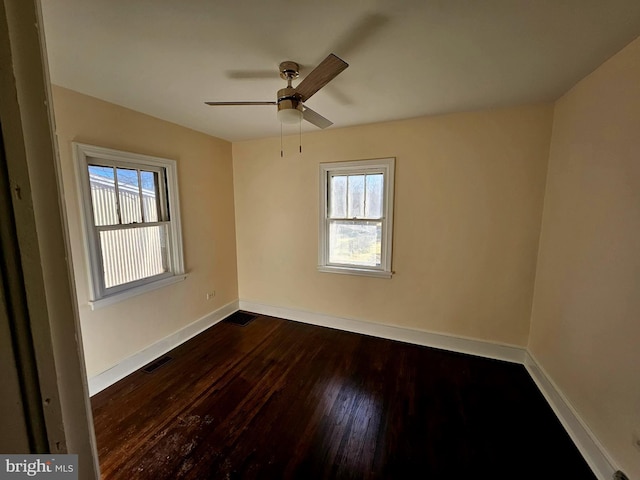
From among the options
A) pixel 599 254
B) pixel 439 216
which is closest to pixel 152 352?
pixel 439 216

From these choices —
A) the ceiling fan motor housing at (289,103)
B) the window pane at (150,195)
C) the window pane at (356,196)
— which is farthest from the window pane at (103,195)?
the window pane at (356,196)

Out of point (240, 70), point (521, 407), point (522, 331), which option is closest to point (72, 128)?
point (240, 70)

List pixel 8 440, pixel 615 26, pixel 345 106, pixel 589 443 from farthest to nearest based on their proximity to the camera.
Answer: pixel 345 106 < pixel 589 443 < pixel 615 26 < pixel 8 440

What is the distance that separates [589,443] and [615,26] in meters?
2.39

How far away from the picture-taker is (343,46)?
59.6 inches

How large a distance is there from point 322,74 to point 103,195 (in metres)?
2.11

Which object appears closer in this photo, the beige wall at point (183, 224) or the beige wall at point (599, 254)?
the beige wall at point (599, 254)

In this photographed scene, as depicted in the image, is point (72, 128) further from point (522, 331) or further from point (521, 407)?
point (522, 331)

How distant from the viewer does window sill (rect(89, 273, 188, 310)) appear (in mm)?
2211

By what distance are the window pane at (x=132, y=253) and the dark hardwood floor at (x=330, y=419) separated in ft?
2.99

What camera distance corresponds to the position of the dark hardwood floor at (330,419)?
160 centimetres

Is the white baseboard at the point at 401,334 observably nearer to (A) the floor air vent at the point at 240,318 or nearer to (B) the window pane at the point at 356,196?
(A) the floor air vent at the point at 240,318

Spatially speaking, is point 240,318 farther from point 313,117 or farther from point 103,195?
point 313,117

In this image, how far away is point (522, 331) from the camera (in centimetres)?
256
